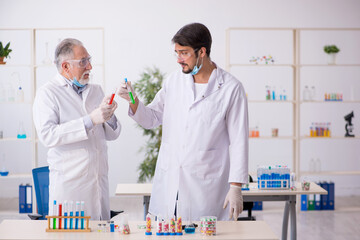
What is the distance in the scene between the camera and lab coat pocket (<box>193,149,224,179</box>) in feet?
9.29

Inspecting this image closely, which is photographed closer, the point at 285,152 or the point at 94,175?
the point at 94,175

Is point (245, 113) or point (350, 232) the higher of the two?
point (245, 113)

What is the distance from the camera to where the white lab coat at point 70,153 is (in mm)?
2859

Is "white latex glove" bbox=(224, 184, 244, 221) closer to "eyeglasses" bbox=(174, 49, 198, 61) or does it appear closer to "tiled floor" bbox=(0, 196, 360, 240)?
"eyeglasses" bbox=(174, 49, 198, 61)

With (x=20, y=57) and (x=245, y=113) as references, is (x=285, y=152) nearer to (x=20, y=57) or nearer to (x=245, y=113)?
(x=20, y=57)

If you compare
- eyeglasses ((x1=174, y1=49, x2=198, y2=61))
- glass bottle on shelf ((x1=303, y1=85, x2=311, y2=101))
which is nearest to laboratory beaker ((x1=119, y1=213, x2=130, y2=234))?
eyeglasses ((x1=174, y1=49, x2=198, y2=61))

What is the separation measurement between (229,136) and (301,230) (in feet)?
9.43

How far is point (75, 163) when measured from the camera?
2.88 meters

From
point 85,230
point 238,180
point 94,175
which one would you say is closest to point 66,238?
point 85,230

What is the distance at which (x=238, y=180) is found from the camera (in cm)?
274

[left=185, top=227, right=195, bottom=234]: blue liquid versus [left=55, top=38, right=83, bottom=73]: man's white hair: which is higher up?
[left=55, top=38, right=83, bottom=73]: man's white hair

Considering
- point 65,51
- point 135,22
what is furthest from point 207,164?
point 135,22

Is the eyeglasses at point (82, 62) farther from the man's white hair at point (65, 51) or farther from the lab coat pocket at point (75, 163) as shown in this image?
the lab coat pocket at point (75, 163)

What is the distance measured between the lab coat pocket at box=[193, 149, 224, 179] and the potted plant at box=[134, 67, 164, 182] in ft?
11.1
